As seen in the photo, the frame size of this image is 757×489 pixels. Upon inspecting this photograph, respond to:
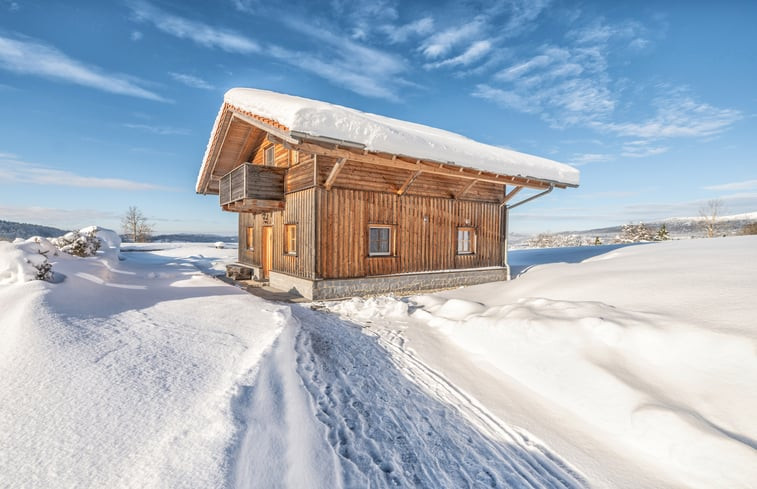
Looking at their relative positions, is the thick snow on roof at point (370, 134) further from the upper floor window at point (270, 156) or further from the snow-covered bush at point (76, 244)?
the snow-covered bush at point (76, 244)

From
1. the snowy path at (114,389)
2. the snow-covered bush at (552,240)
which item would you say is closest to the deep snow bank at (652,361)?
the snowy path at (114,389)

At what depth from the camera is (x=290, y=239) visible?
37.8 ft

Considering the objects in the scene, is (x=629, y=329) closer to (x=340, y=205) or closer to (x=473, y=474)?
(x=473, y=474)

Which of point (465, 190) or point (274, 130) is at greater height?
point (274, 130)

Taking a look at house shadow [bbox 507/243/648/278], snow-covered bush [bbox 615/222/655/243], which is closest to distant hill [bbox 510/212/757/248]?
snow-covered bush [bbox 615/222/655/243]

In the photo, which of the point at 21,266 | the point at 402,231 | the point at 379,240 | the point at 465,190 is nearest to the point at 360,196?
the point at 379,240

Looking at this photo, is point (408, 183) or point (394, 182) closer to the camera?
point (408, 183)

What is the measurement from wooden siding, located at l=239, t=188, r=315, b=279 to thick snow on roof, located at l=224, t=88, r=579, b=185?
2376 mm

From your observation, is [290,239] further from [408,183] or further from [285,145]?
[408,183]

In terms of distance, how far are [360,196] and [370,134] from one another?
2.40 meters

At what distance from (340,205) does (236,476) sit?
8.43 m

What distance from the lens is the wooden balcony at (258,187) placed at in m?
11.2

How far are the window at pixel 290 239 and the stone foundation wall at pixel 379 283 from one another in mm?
880

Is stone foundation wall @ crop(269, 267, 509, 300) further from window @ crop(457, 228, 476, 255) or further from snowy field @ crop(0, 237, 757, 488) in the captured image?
→ snowy field @ crop(0, 237, 757, 488)
